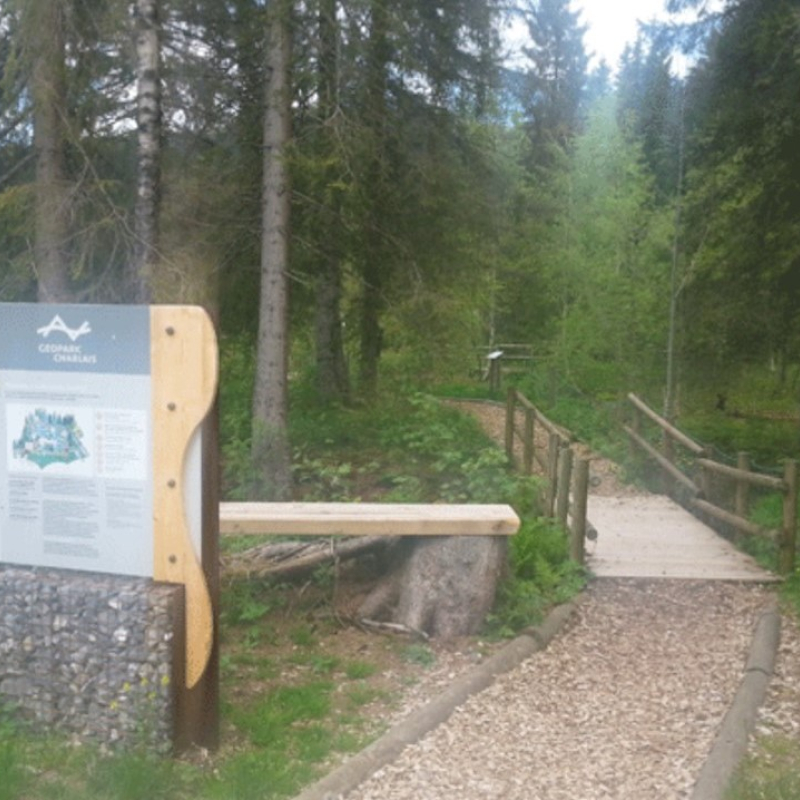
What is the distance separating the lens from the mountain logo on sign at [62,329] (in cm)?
430

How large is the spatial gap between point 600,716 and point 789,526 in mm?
3466

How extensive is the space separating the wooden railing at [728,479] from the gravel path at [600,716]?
0.96 meters

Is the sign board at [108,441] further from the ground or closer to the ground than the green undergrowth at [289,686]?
further from the ground

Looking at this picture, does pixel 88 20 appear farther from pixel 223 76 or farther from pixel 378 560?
pixel 378 560

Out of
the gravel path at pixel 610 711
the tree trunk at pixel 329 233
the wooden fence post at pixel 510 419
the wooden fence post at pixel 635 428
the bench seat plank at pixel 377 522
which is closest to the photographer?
the gravel path at pixel 610 711

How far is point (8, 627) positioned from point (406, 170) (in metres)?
9.02

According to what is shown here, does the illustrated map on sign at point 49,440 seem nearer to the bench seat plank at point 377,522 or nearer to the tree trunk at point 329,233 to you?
the bench seat plank at point 377,522

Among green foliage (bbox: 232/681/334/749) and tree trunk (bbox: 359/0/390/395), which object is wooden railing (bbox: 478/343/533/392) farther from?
green foliage (bbox: 232/681/334/749)

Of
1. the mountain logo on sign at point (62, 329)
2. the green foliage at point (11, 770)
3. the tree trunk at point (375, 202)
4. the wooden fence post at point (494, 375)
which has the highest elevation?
the tree trunk at point (375, 202)

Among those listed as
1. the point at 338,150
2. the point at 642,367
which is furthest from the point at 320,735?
the point at 642,367

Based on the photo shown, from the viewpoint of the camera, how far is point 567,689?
5250mm

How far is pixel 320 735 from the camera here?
4.51 meters

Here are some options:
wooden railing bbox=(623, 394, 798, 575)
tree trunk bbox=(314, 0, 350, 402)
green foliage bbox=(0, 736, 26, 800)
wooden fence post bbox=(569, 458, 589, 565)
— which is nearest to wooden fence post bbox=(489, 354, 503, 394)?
tree trunk bbox=(314, 0, 350, 402)

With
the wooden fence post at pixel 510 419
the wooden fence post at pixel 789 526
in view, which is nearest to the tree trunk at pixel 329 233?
the wooden fence post at pixel 510 419
